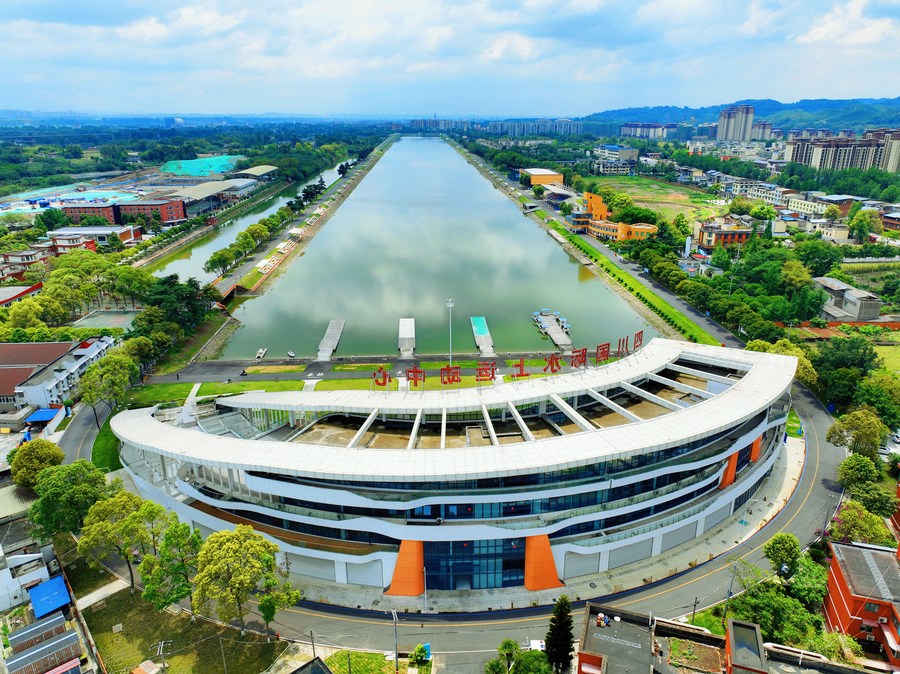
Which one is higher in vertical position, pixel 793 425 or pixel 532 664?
pixel 532 664

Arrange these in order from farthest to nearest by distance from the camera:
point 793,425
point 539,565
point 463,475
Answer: point 793,425 → point 539,565 → point 463,475

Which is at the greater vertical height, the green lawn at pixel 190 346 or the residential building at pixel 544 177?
the residential building at pixel 544 177

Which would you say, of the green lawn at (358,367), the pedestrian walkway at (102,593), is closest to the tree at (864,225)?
the green lawn at (358,367)

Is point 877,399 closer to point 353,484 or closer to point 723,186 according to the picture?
point 353,484

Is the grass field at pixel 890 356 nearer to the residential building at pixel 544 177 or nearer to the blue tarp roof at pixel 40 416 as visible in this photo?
the blue tarp roof at pixel 40 416

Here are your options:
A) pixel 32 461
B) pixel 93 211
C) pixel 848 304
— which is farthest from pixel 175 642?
pixel 93 211

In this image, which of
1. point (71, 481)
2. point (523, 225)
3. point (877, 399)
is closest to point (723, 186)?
point (523, 225)

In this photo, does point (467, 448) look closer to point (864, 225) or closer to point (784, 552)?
point (784, 552)
